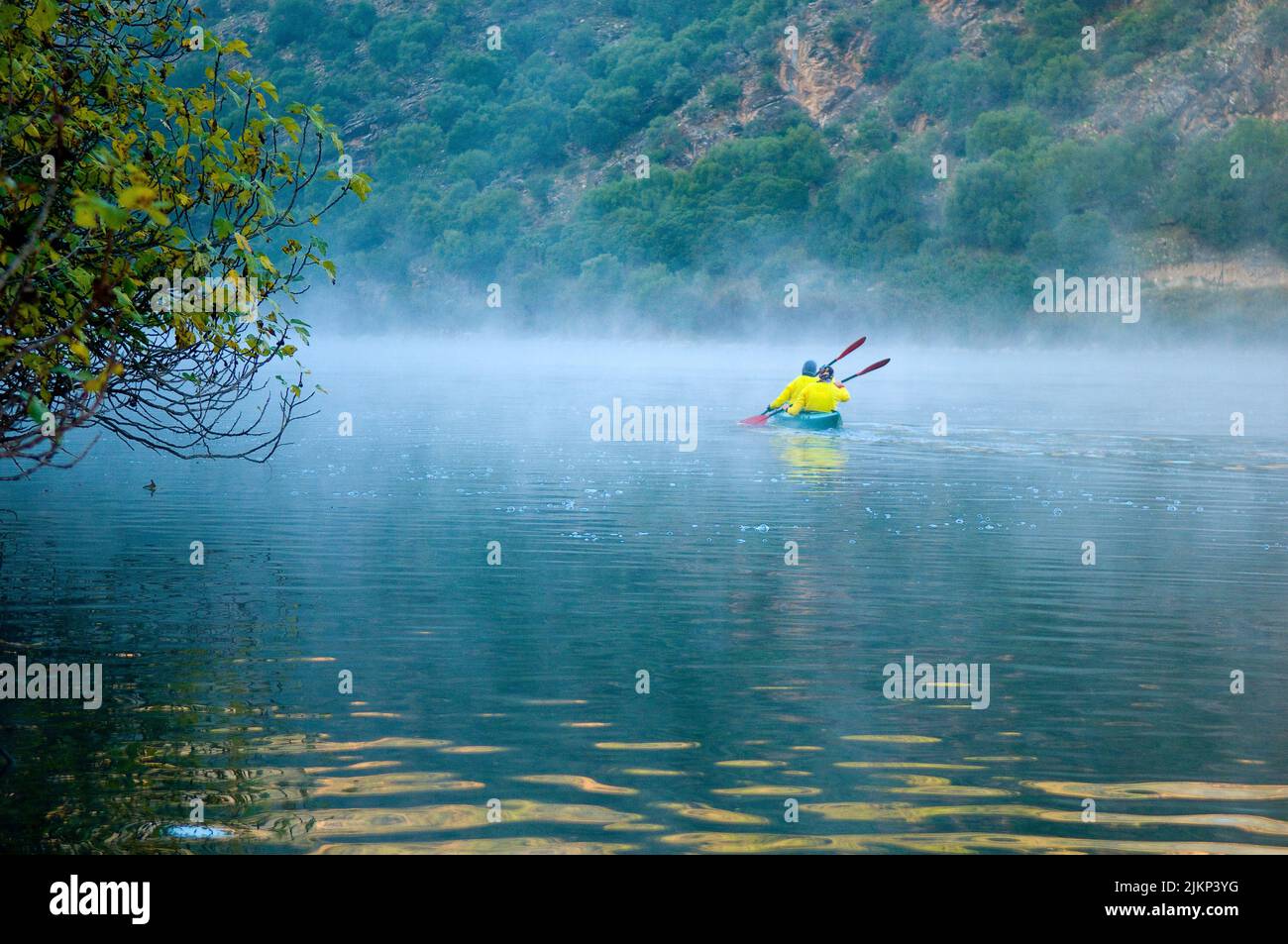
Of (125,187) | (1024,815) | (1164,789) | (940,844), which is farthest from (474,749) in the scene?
(1164,789)

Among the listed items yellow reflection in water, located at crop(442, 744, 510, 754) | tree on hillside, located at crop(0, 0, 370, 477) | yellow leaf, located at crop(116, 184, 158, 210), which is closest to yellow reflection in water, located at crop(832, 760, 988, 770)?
yellow reflection in water, located at crop(442, 744, 510, 754)

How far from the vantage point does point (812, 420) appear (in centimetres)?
3431

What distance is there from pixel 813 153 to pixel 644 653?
10005cm

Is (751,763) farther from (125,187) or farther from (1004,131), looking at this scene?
(1004,131)

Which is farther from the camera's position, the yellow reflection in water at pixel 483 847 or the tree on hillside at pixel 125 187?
the tree on hillside at pixel 125 187

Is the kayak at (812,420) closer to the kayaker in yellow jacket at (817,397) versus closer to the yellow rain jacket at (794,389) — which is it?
the kayaker in yellow jacket at (817,397)

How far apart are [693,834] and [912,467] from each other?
20.5 m

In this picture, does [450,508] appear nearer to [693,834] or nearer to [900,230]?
Result: [693,834]

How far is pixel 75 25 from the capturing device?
38.4 feet

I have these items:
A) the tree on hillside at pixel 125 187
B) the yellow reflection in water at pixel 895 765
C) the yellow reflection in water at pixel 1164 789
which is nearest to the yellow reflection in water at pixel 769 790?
the yellow reflection in water at pixel 895 765

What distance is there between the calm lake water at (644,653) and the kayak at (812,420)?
5546 mm

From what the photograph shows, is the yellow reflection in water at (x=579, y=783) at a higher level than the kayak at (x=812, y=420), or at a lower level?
lower

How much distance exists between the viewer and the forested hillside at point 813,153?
283 ft
